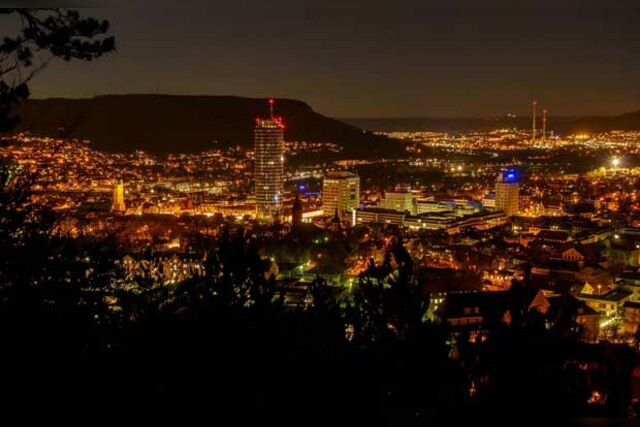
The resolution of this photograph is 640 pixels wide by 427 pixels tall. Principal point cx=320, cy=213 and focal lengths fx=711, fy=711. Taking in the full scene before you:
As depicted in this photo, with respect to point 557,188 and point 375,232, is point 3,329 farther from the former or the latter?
point 557,188

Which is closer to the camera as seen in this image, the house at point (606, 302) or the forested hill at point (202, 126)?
the house at point (606, 302)

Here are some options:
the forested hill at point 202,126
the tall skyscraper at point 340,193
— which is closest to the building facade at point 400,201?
the tall skyscraper at point 340,193

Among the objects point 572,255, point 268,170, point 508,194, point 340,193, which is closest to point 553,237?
point 572,255

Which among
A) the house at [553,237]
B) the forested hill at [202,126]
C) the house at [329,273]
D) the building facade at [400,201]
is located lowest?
the house at [329,273]

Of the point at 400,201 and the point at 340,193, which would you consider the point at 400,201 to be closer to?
the point at 400,201

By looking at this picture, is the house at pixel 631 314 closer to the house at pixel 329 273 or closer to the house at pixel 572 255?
the house at pixel 572 255

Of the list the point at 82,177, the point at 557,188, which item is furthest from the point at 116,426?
the point at 557,188

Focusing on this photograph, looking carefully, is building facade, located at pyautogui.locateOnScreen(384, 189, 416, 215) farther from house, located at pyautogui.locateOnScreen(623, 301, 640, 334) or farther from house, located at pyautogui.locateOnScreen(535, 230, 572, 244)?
house, located at pyautogui.locateOnScreen(623, 301, 640, 334)

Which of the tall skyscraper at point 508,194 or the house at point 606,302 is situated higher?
the tall skyscraper at point 508,194

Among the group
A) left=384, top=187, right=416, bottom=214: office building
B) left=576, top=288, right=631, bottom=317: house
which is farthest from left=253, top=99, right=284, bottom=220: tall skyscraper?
left=576, top=288, right=631, bottom=317: house
